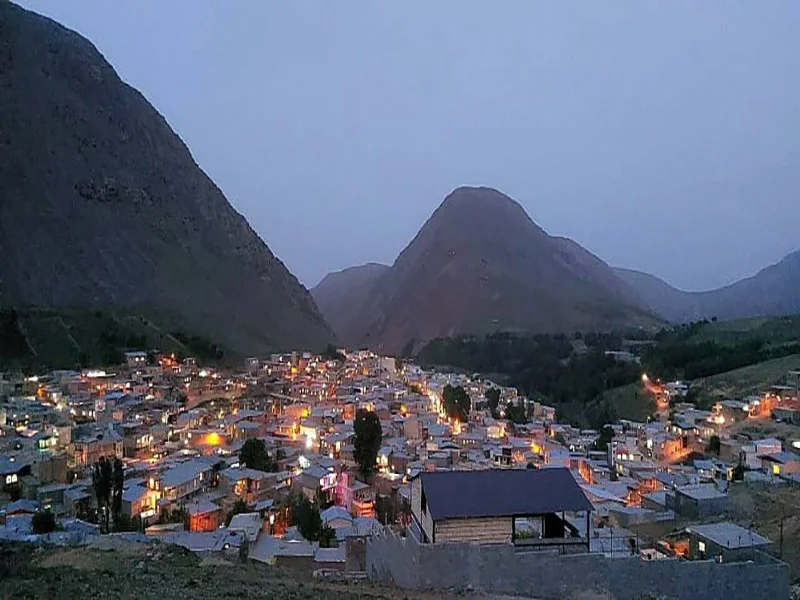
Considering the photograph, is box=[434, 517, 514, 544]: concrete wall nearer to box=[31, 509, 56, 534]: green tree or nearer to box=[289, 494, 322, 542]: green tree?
box=[289, 494, 322, 542]: green tree

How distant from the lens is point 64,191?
183 feet

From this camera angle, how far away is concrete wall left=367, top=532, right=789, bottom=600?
9352mm

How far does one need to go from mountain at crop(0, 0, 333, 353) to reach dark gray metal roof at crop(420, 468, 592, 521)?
144ft

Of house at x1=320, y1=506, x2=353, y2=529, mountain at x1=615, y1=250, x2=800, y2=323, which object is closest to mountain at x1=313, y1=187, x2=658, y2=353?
mountain at x1=615, y1=250, x2=800, y2=323

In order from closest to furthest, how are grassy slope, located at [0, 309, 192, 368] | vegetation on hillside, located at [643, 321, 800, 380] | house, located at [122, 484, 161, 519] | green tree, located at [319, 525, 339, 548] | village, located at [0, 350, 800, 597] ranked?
village, located at [0, 350, 800, 597] → green tree, located at [319, 525, 339, 548] → house, located at [122, 484, 161, 519] → grassy slope, located at [0, 309, 192, 368] → vegetation on hillside, located at [643, 321, 800, 380]

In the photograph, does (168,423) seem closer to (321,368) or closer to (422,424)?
(422,424)

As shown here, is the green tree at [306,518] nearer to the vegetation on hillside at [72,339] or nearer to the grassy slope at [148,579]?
the grassy slope at [148,579]

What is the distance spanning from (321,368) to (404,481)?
1219 inches

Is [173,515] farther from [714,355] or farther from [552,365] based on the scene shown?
[552,365]

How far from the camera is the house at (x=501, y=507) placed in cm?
993

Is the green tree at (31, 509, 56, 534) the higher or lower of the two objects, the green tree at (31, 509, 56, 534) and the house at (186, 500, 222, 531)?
the higher

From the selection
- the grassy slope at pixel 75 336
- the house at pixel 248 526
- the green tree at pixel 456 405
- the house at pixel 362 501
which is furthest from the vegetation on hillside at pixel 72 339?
the house at pixel 248 526

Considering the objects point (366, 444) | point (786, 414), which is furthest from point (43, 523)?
point (786, 414)

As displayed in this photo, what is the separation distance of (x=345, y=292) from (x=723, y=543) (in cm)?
13337
